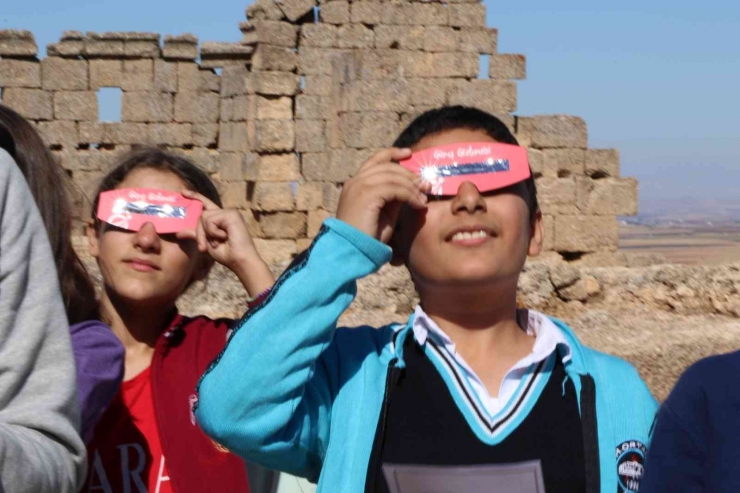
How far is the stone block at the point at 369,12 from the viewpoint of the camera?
12.6 m

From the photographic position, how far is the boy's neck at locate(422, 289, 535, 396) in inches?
81.7

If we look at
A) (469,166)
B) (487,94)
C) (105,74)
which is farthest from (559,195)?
(469,166)

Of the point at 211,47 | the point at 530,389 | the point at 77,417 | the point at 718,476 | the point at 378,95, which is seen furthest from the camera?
the point at 211,47

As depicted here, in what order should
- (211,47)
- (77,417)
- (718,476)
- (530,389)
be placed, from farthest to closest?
(211,47), (530,389), (77,417), (718,476)

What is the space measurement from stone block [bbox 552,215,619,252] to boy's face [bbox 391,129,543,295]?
9891 millimetres

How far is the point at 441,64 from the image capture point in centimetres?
1238

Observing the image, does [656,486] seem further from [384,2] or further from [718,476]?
[384,2]

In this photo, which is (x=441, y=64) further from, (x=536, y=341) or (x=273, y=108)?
(x=536, y=341)

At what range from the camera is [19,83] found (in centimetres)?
1355

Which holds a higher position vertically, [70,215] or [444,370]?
[70,215]

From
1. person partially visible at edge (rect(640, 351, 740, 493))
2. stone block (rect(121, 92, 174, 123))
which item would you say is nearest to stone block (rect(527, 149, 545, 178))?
stone block (rect(121, 92, 174, 123))

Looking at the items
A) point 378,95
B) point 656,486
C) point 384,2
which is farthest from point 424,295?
point 384,2

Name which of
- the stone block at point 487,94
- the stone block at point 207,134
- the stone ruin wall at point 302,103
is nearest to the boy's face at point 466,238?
the stone ruin wall at point 302,103

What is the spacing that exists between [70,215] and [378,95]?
386 inches
